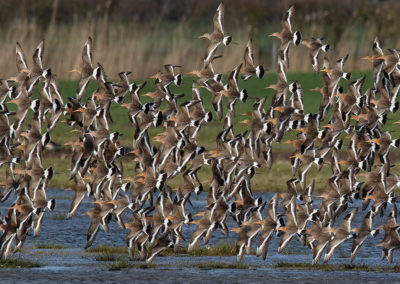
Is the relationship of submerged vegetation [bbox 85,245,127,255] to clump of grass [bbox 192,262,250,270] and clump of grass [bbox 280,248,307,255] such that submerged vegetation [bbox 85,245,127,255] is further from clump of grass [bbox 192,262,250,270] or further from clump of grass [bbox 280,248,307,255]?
clump of grass [bbox 280,248,307,255]

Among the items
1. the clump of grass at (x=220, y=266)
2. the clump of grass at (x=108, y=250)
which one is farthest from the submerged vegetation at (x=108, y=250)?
the clump of grass at (x=220, y=266)

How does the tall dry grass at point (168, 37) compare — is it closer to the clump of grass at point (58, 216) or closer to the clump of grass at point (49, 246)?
the clump of grass at point (58, 216)

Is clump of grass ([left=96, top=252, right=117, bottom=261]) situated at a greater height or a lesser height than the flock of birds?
lesser

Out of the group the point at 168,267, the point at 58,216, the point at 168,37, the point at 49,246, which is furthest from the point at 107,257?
the point at 168,37

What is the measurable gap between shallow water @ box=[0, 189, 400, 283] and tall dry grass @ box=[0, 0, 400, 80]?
41.0ft

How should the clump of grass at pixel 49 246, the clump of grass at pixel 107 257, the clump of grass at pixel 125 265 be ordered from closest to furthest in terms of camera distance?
the clump of grass at pixel 125 265
the clump of grass at pixel 107 257
the clump of grass at pixel 49 246

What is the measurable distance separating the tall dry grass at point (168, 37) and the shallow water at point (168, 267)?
41.0ft

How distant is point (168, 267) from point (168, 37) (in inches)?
1257

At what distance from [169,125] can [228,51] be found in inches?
740

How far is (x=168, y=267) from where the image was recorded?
13406 millimetres

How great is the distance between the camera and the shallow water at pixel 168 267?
Answer: 12633 millimetres

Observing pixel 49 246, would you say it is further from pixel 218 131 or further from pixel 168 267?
pixel 218 131

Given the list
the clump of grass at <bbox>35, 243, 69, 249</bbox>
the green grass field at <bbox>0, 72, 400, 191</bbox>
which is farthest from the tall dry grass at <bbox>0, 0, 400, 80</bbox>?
the clump of grass at <bbox>35, 243, 69, 249</bbox>

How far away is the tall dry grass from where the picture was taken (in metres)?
33.0
